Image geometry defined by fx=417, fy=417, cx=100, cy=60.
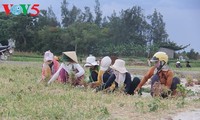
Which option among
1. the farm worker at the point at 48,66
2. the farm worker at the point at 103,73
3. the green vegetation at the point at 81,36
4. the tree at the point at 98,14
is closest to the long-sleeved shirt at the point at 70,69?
the farm worker at the point at 48,66

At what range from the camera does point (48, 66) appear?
898cm

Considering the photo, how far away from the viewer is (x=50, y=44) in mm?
49938

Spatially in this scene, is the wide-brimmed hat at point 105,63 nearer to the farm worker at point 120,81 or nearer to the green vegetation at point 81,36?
the farm worker at point 120,81

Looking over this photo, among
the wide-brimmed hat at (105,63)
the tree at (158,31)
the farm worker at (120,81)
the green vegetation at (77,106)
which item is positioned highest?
the tree at (158,31)

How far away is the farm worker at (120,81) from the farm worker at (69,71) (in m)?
0.76

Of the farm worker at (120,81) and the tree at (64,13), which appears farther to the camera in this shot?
the tree at (64,13)

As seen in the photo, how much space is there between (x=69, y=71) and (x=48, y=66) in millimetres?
767

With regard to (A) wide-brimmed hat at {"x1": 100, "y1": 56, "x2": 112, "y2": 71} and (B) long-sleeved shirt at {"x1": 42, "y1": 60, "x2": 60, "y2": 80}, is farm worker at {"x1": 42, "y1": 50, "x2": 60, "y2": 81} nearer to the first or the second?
(B) long-sleeved shirt at {"x1": 42, "y1": 60, "x2": 60, "y2": 80}

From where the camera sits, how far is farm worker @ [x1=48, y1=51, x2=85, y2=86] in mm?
8213

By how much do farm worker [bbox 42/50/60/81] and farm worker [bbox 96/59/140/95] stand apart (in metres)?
1.45

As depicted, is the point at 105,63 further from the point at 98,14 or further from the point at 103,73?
the point at 98,14

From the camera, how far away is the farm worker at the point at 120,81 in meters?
7.62

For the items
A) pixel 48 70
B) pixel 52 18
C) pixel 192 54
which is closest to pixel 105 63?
pixel 48 70

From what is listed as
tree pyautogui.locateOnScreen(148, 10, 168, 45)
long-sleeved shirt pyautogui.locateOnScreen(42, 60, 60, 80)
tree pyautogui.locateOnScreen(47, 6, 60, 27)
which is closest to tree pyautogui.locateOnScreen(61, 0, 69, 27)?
tree pyautogui.locateOnScreen(47, 6, 60, 27)
